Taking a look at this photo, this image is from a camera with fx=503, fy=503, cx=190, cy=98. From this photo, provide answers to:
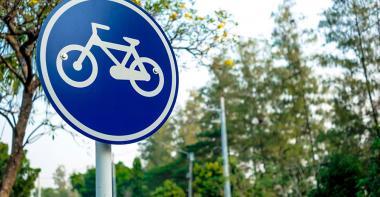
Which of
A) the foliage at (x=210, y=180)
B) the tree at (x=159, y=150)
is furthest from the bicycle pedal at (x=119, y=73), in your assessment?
the tree at (x=159, y=150)

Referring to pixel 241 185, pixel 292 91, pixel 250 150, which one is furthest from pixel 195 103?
pixel 241 185

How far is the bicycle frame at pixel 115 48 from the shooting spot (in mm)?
1714

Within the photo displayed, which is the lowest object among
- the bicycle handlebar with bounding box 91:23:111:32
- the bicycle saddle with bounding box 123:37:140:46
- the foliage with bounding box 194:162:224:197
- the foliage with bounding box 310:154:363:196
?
the bicycle saddle with bounding box 123:37:140:46

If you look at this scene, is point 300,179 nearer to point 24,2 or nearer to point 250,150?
point 250,150

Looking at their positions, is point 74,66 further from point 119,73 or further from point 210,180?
point 210,180

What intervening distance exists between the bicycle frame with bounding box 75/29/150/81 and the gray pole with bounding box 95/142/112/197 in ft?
0.95

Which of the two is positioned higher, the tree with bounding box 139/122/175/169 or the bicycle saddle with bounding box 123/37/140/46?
the tree with bounding box 139/122/175/169

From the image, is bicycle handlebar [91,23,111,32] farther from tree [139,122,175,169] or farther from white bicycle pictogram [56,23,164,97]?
tree [139,122,175,169]

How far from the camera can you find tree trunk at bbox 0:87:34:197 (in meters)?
7.31

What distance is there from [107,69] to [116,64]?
0.04m

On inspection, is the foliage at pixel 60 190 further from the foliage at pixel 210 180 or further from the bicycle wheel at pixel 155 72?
the bicycle wheel at pixel 155 72

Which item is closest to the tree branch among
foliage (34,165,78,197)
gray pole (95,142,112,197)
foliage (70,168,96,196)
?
gray pole (95,142,112,197)

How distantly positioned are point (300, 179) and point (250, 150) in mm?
12651

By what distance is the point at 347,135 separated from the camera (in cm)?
1681
